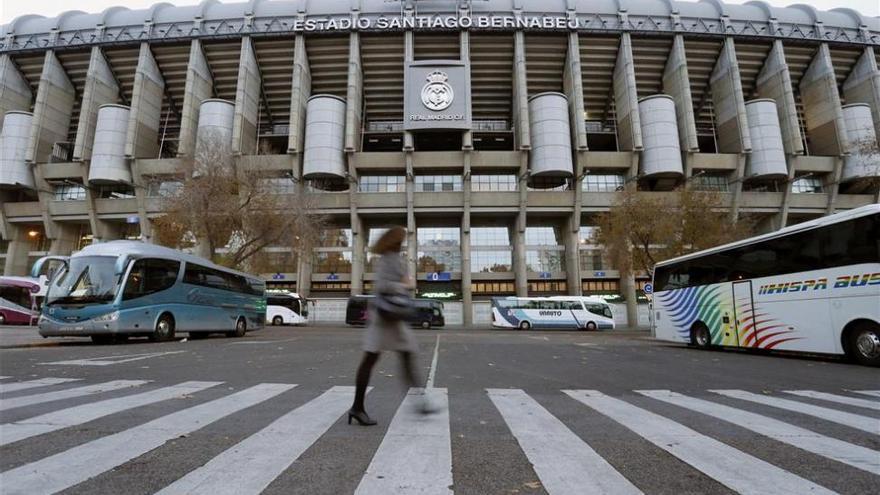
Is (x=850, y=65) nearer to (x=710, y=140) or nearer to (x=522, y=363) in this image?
(x=710, y=140)

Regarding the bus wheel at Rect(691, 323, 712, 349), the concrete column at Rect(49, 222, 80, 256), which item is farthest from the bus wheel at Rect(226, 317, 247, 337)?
the concrete column at Rect(49, 222, 80, 256)

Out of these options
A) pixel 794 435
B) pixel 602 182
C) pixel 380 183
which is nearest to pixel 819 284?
pixel 794 435

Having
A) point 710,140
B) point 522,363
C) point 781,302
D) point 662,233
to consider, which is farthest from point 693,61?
point 522,363

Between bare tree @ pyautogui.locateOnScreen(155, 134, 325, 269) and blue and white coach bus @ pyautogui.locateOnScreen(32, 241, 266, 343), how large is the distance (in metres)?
8.75

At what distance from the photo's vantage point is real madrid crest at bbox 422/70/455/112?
125ft

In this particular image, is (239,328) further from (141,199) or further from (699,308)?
(141,199)

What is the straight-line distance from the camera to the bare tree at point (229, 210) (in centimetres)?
2484

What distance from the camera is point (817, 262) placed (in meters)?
10.5

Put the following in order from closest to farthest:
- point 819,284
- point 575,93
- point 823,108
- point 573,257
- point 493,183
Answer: point 819,284 → point 575,93 → point 573,257 → point 493,183 → point 823,108

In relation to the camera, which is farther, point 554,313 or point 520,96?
point 520,96

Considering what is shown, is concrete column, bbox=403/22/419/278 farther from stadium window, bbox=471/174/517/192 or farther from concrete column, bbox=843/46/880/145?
concrete column, bbox=843/46/880/145

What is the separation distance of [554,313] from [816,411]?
92.1 ft

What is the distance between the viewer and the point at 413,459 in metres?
2.69

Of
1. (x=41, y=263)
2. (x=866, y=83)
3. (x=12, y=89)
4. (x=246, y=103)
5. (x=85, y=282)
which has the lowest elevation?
(x=85, y=282)
